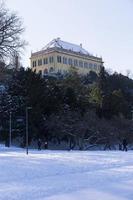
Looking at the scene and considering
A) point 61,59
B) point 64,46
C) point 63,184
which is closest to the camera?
point 63,184

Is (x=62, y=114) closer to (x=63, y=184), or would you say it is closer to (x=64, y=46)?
(x=63, y=184)

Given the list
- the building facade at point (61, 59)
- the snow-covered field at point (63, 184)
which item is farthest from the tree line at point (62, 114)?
the building facade at point (61, 59)

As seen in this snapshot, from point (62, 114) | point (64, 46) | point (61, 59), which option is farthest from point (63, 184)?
point (64, 46)

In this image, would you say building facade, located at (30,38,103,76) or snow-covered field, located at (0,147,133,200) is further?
building facade, located at (30,38,103,76)

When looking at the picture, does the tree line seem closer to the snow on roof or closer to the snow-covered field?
the snow-covered field

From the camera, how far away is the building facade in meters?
136

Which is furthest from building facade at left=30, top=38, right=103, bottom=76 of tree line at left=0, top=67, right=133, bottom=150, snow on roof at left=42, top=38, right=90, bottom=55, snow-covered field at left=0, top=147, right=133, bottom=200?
snow-covered field at left=0, top=147, right=133, bottom=200

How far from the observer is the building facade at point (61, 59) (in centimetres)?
13612

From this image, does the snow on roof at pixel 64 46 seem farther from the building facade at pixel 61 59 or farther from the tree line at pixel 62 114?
the tree line at pixel 62 114

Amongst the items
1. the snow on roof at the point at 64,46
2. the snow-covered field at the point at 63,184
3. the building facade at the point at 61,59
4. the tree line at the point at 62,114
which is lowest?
the snow-covered field at the point at 63,184

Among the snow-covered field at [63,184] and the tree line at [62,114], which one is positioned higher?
the tree line at [62,114]

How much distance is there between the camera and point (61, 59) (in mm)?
137500

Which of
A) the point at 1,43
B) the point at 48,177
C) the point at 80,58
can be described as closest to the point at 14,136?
the point at 1,43

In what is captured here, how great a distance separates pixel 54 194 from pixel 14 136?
57155mm
